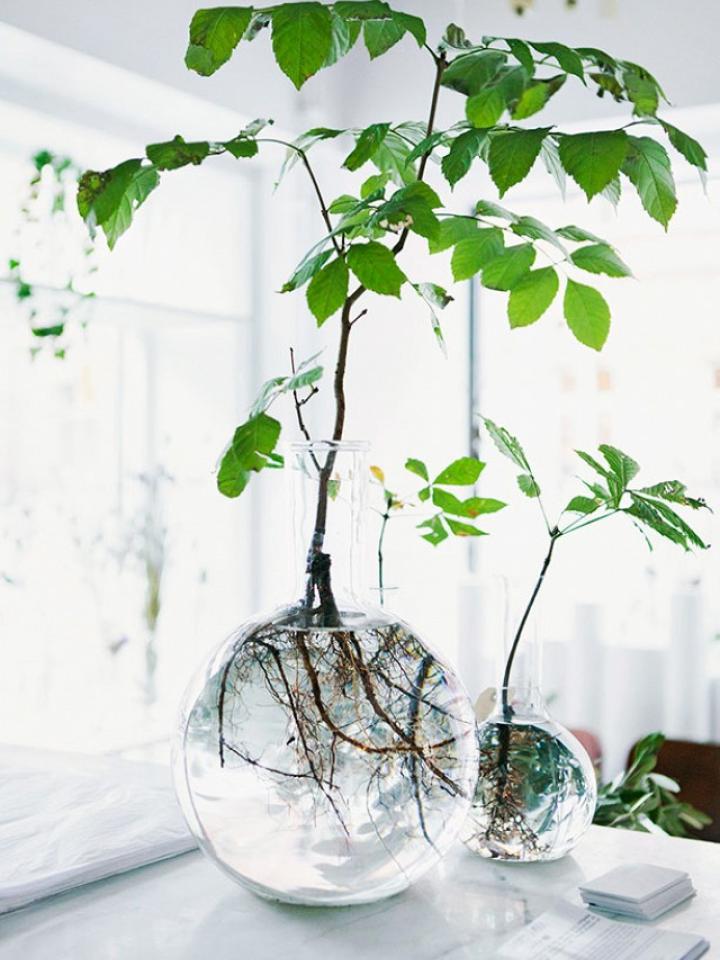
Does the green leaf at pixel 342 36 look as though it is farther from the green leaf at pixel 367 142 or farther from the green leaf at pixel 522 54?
the green leaf at pixel 522 54

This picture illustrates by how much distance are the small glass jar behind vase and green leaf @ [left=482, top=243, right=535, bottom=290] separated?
290 mm

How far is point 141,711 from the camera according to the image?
2.79 meters

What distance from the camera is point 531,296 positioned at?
854mm

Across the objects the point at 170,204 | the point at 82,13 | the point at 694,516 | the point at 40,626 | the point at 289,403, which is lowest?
the point at 40,626

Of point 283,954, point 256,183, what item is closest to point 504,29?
point 256,183

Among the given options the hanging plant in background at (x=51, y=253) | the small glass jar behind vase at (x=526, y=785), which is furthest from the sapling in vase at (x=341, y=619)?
the hanging plant in background at (x=51, y=253)

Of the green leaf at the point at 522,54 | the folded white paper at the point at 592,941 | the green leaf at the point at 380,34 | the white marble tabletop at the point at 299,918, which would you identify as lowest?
the white marble tabletop at the point at 299,918

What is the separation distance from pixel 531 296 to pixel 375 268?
0.49 ft

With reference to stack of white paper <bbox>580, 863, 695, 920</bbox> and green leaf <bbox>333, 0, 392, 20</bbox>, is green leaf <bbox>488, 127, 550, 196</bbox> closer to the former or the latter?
green leaf <bbox>333, 0, 392, 20</bbox>

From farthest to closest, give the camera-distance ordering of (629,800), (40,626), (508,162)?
(40,626) < (629,800) < (508,162)

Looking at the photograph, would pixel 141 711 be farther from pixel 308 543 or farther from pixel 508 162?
pixel 508 162

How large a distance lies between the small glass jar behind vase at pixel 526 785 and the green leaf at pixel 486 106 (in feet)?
1.45

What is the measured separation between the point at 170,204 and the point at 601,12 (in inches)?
41.8

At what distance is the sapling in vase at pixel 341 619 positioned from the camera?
0.78 meters
